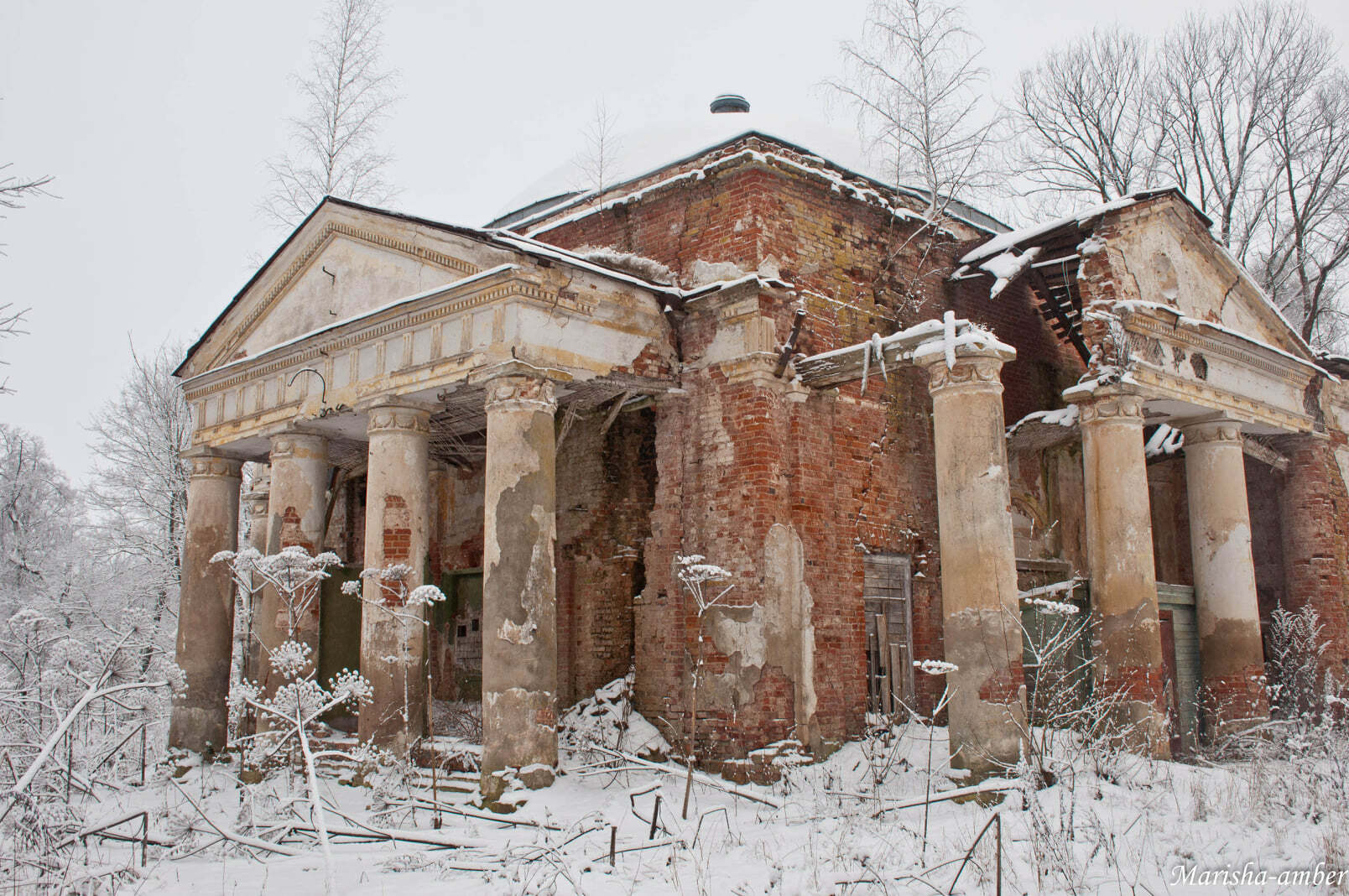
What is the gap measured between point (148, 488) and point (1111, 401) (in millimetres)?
19460

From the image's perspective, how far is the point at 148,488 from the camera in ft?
71.2

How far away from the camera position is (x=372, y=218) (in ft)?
34.5

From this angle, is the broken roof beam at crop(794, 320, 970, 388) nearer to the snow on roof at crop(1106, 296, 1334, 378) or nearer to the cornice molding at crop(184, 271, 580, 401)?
the snow on roof at crop(1106, 296, 1334, 378)

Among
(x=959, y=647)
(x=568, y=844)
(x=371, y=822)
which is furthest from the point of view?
(x=959, y=647)

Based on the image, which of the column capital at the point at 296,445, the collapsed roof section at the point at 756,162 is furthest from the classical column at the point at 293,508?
the collapsed roof section at the point at 756,162

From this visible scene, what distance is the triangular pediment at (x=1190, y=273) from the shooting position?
11.0 metres

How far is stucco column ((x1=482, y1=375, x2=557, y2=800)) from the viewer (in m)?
8.49

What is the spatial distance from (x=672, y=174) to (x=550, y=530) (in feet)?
14.6

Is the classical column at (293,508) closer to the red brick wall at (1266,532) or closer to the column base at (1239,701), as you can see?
the column base at (1239,701)

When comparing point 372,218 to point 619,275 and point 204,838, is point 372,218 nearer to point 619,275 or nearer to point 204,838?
point 619,275

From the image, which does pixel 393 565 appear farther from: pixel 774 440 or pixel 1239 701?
pixel 1239 701

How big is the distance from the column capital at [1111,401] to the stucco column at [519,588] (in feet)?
17.9

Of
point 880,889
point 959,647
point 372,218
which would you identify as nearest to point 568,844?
point 880,889

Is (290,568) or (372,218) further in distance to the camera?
(372,218)
